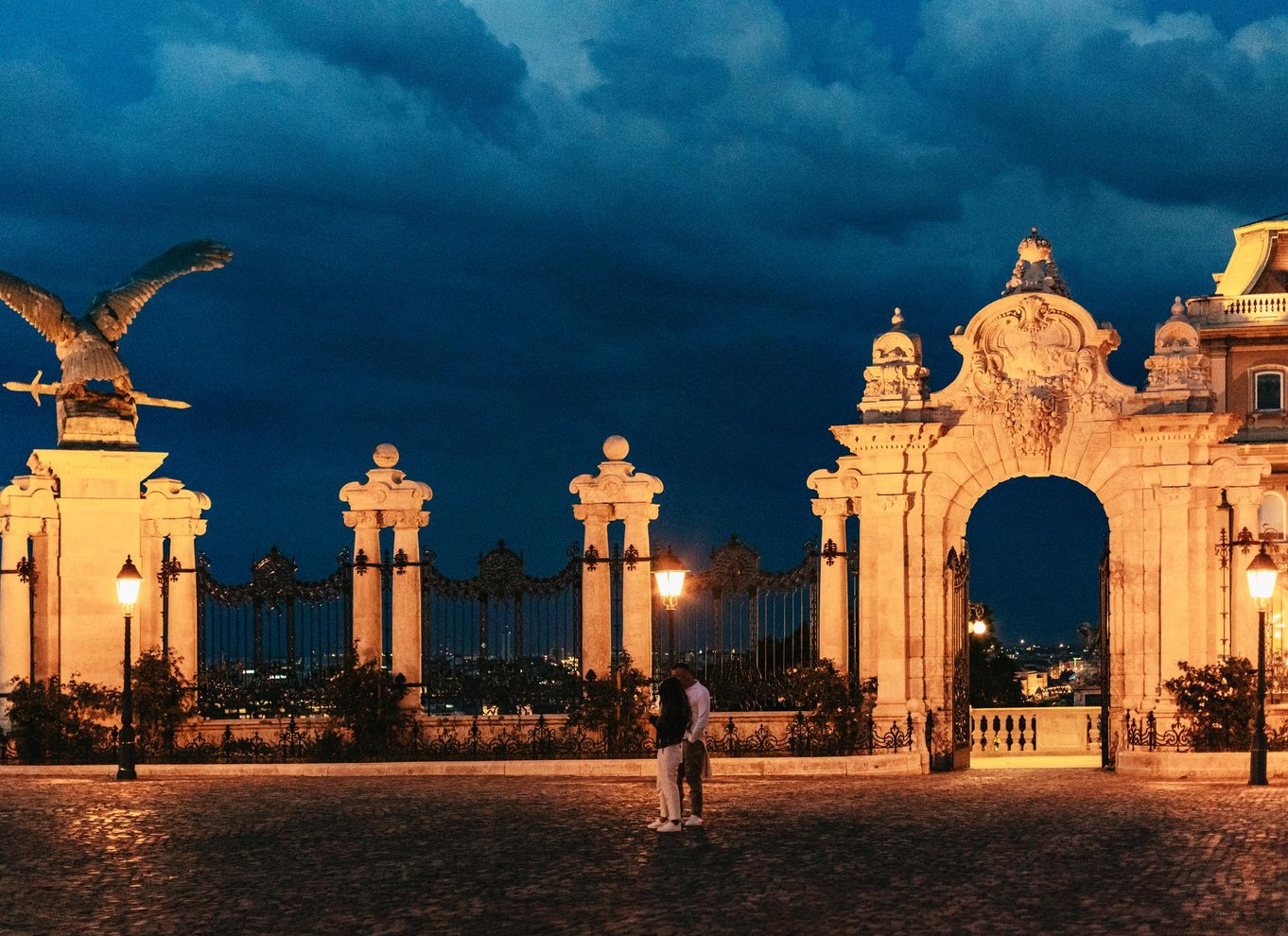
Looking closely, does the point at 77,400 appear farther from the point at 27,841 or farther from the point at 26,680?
the point at 27,841

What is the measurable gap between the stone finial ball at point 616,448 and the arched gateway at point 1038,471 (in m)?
3.09

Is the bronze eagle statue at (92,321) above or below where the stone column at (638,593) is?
above

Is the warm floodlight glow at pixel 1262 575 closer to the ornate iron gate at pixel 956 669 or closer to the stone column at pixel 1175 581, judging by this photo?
the stone column at pixel 1175 581

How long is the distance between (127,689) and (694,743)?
924 cm

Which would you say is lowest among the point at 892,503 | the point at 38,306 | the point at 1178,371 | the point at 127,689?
the point at 127,689

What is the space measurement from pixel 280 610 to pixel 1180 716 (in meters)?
12.3

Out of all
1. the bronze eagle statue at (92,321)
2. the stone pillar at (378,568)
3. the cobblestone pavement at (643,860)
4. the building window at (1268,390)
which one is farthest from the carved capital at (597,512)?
the building window at (1268,390)

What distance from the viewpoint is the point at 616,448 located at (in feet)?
86.9

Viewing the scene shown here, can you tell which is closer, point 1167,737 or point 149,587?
point 1167,737

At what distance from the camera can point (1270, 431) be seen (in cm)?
6400

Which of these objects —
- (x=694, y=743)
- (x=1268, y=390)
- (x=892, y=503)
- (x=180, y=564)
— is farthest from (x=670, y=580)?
(x=1268, y=390)

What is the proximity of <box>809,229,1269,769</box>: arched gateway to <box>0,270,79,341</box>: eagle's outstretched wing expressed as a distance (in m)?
10.9

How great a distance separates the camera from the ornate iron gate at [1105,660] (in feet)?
81.8

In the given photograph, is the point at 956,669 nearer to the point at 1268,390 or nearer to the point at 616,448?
the point at 616,448
